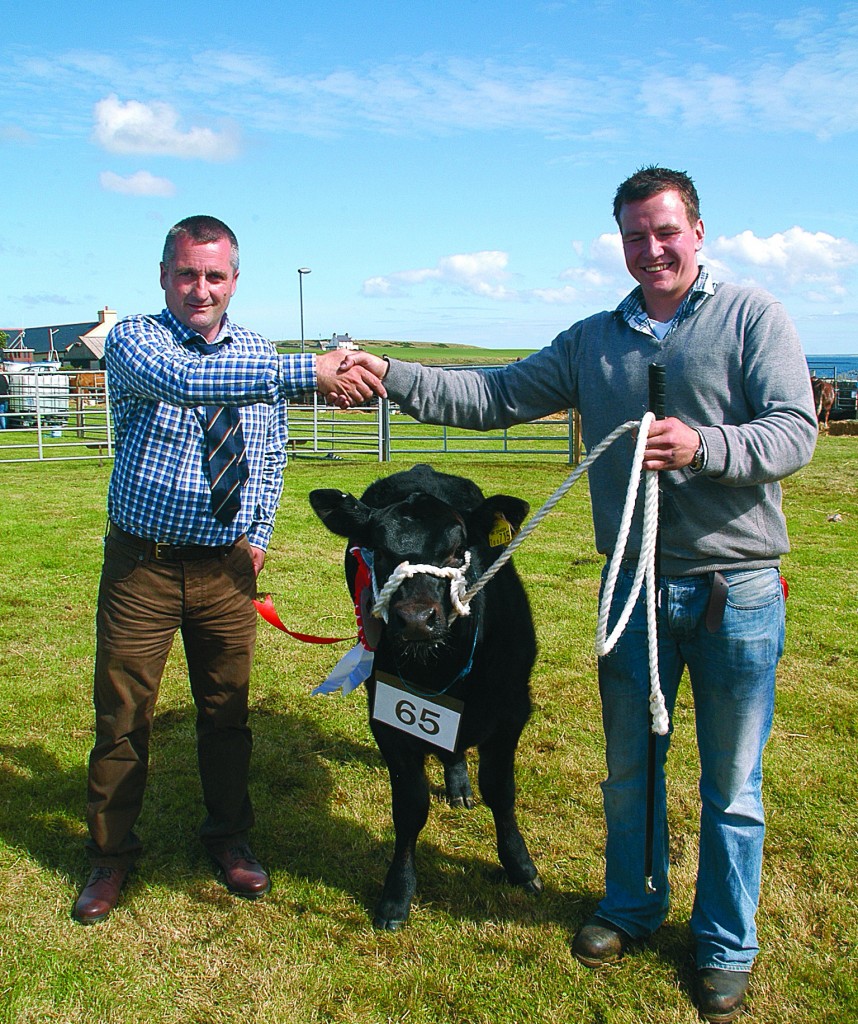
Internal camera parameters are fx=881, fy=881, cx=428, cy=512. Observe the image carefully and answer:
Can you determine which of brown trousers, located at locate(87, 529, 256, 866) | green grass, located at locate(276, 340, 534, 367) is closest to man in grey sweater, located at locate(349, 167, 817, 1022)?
brown trousers, located at locate(87, 529, 256, 866)

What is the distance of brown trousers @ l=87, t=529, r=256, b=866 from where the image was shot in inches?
131

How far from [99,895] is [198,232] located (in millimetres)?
2498

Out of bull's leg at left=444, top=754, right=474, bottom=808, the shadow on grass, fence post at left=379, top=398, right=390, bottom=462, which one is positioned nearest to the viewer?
the shadow on grass

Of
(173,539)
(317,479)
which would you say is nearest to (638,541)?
(173,539)

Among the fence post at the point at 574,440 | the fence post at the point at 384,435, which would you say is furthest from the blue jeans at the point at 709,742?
the fence post at the point at 384,435

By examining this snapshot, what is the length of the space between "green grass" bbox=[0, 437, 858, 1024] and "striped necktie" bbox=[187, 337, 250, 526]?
152 cm

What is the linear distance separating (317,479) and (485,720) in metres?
11.6

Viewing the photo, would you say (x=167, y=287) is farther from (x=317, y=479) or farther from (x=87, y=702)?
(x=317, y=479)

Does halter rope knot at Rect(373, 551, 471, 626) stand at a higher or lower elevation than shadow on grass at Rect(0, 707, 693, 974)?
higher

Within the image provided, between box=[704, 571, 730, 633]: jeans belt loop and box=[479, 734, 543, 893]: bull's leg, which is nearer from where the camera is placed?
box=[704, 571, 730, 633]: jeans belt loop

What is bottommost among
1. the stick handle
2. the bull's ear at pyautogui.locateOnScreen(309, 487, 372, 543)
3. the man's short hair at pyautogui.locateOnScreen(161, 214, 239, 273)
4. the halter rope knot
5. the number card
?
the number card

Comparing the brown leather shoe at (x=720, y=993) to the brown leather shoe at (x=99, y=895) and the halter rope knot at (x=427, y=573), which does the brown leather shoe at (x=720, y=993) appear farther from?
the brown leather shoe at (x=99, y=895)

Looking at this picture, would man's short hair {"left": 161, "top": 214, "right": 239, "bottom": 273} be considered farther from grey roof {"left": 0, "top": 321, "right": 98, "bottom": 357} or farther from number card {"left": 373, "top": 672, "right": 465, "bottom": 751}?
A: grey roof {"left": 0, "top": 321, "right": 98, "bottom": 357}

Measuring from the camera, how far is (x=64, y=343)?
92938 millimetres
